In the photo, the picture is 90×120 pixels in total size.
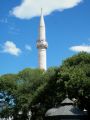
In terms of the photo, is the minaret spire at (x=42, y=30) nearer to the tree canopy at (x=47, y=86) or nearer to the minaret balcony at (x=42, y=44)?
the minaret balcony at (x=42, y=44)

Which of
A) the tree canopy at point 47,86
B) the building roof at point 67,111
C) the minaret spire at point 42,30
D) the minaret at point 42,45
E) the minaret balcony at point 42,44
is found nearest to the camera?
the building roof at point 67,111

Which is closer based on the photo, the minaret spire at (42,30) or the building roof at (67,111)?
the building roof at (67,111)

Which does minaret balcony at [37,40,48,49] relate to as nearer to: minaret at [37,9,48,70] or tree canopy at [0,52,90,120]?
minaret at [37,9,48,70]

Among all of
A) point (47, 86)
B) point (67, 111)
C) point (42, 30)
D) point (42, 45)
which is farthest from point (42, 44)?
point (67, 111)

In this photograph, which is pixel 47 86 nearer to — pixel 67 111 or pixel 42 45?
pixel 67 111

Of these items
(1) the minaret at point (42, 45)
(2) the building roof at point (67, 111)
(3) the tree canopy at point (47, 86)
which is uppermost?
(1) the minaret at point (42, 45)

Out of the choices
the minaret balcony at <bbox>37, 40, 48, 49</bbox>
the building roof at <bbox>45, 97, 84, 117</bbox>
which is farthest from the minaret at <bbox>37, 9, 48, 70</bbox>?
the building roof at <bbox>45, 97, 84, 117</bbox>

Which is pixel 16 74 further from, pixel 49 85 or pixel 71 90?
pixel 71 90

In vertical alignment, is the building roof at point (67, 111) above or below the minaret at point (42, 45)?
below

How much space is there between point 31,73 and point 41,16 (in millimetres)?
33774

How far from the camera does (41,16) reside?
104812 mm

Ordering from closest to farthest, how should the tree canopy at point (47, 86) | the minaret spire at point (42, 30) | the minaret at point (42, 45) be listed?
1. the tree canopy at point (47, 86)
2. the minaret at point (42, 45)
3. the minaret spire at point (42, 30)

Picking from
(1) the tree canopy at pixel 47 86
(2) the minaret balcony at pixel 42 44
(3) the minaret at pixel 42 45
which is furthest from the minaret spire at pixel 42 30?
(1) the tree canopy at pixel 47 86

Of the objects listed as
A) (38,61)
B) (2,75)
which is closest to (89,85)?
(2,75)
